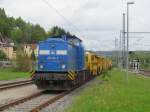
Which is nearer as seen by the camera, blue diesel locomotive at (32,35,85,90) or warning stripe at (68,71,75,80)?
blue diesel locomotive at (32,35,85,90)

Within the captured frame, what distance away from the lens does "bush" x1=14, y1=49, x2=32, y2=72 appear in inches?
2736

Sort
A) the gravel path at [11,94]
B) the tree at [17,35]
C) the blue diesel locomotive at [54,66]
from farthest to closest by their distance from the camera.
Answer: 1. the tree at [17,35]
2. the blue diesel locomotive at [54,66]
3. the gravel path at [11,94]

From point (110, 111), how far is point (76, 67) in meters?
16.9

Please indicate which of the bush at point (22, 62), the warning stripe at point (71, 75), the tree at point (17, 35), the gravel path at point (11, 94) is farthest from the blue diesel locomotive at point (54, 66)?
the tree at point (17, 35)

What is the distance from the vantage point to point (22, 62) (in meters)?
70.4

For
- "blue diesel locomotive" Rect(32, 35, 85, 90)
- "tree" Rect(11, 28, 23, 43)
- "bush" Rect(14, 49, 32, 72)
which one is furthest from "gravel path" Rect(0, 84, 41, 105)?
"tree" Rect(11, 28, 23, 43)

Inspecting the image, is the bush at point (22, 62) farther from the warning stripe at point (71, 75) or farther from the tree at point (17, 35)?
the tree at point (17, 35)

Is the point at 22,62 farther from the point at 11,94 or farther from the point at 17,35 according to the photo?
the point at 17,35

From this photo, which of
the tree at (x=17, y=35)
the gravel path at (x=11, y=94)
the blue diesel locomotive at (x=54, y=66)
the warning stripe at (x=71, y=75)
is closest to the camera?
the gravel path at (x=11, y=94)

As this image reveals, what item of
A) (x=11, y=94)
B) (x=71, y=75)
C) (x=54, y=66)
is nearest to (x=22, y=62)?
(x=54, y=66)

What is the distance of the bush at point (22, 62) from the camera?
69500 mm

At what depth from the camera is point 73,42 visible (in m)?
34.1

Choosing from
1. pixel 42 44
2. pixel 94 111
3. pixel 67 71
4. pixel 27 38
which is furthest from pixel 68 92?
pixel 27 38

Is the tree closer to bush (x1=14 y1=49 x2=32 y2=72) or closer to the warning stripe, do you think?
bush (x1=14 y1=49 x2=32 y2=72)
